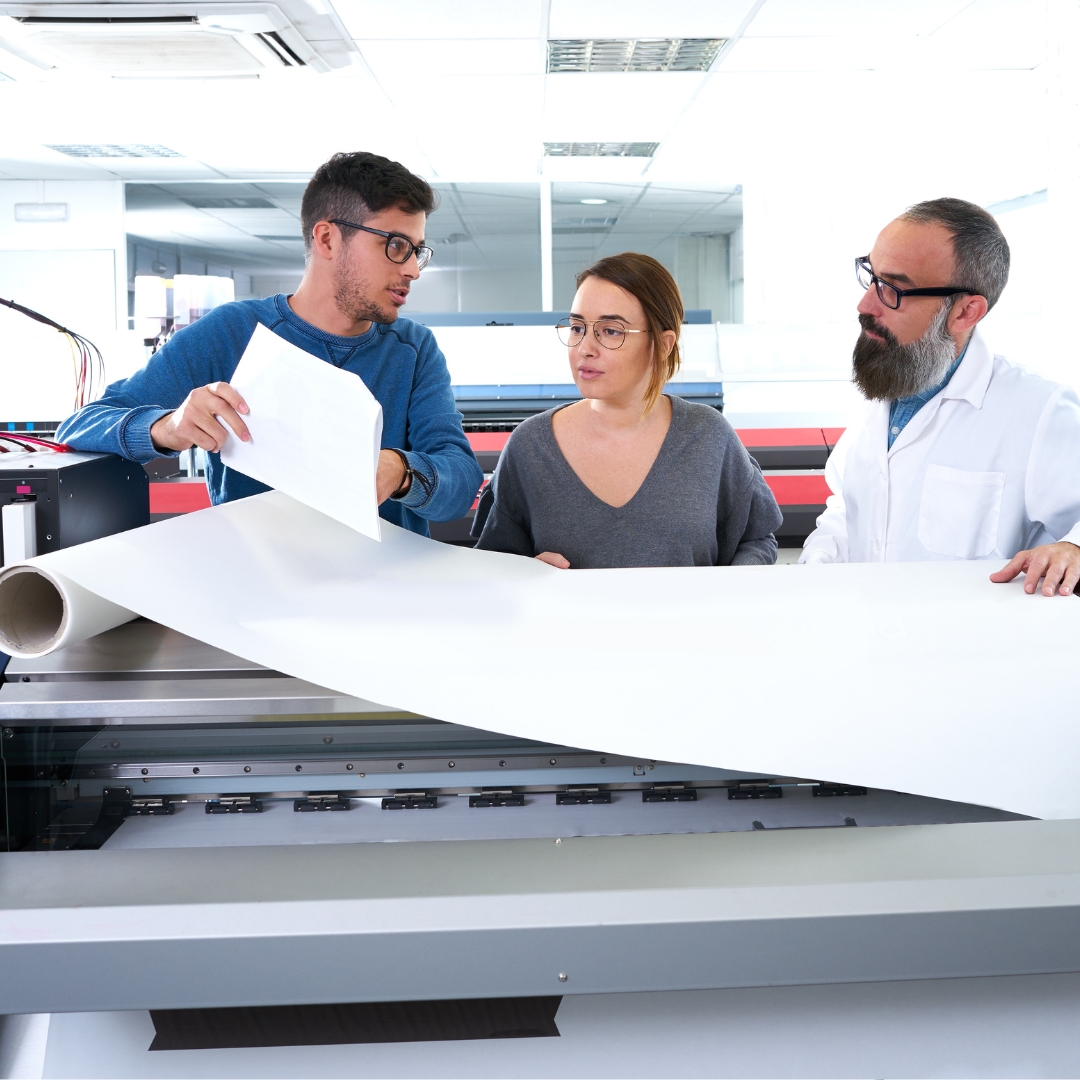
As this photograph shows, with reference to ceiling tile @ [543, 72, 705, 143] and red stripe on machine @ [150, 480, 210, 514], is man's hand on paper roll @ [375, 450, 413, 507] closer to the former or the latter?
red stripe on machine @ [150, 480, 210, 514]

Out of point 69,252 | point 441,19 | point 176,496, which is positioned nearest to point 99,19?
point 441,19

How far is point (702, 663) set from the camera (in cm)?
73

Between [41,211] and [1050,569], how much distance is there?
8986mm

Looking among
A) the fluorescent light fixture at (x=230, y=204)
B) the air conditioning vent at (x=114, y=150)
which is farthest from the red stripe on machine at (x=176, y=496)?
the fluorescent light fixture at (x=230, y=204)

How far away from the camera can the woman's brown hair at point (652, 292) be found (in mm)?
1605

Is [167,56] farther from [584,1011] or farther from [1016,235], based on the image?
[1016,235]

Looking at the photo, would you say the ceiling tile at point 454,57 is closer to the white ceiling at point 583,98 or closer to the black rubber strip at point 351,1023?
the white ceiling at point 583,98

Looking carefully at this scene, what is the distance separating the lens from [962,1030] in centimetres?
67

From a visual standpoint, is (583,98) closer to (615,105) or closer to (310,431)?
(615,105)

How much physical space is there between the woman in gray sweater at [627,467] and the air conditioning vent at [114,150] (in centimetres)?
610

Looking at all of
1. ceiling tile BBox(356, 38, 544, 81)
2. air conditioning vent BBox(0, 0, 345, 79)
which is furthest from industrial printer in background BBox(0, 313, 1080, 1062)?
ceiling tile BBox(356, 38, 544, 81)

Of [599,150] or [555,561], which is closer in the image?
[555,561]

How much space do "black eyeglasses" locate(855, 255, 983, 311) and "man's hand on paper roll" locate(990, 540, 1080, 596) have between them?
0.72m

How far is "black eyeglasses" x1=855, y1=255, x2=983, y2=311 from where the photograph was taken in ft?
4.94
